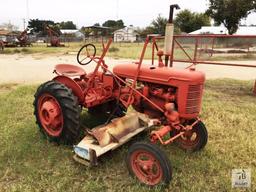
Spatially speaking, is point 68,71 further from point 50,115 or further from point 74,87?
point 50,115

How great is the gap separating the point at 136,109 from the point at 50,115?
118 cm

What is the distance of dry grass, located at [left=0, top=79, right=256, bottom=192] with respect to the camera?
3.39 metres

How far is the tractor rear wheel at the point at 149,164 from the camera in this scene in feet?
10.5

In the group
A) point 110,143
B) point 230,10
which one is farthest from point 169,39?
point 230,10

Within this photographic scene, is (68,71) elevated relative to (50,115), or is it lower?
elevated

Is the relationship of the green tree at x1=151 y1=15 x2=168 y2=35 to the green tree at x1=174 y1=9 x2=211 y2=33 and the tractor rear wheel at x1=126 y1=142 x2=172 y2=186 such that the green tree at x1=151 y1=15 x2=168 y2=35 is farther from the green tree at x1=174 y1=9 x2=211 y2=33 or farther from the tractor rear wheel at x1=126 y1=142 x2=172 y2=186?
the tractor rear wheel at x1=126 y1=142 x2=172 y2=186

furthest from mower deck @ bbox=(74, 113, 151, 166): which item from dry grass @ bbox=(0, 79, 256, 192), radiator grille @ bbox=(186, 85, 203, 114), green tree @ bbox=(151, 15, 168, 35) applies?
green tree @ bbox=(151, 15, 168, 35)

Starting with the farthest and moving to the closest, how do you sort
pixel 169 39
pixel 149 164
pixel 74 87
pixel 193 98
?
pixel 169 39, pixel 74 87, pixel 193 98, pixel 149 164

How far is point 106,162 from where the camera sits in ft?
12.6

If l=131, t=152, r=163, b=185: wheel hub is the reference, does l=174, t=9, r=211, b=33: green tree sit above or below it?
above

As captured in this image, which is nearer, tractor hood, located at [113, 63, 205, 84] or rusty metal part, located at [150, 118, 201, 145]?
rusty metal part, located at [150, 118, 201, 145]

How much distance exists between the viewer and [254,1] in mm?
34844

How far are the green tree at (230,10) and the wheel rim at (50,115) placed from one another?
117ft

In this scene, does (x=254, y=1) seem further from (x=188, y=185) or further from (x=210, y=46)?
(x=188, y=185)
